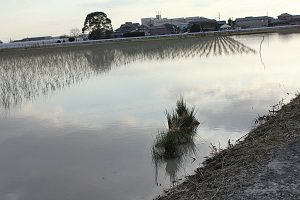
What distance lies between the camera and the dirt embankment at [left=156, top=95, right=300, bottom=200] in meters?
3.05

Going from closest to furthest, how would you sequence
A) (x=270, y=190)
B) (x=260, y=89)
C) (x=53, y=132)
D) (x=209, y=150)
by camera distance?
(x=270, y=190) → (x=209, y=150) → (x=53, y=132) → (x=260, y=89)

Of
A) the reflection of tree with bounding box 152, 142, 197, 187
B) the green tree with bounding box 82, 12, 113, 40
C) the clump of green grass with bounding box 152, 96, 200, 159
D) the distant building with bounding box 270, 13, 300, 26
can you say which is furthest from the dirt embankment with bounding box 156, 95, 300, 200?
the distant building with bounding box 270, 13, 300, 26

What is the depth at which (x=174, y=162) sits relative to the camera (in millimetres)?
4930

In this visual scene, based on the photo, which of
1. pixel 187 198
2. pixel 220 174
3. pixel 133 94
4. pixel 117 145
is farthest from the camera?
pixel 133 94

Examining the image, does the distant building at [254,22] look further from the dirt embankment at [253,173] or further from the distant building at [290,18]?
the dirt embankment at [253,173]

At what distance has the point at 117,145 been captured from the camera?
5.81 metres

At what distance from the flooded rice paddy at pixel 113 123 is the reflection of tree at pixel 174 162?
0.5 inches

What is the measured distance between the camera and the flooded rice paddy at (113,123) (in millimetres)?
4496

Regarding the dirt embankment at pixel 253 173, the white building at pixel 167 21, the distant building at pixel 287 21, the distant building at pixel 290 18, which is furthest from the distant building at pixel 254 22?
the dirt embankment at pixel 253 173

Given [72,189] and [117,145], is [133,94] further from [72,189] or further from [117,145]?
[72,189]

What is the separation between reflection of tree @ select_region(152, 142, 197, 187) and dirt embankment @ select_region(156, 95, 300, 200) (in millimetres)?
469

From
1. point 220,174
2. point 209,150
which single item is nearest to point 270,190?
point 220,174

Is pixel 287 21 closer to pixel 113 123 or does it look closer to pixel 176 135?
pixel 113 123

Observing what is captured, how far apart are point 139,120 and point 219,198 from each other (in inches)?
166
